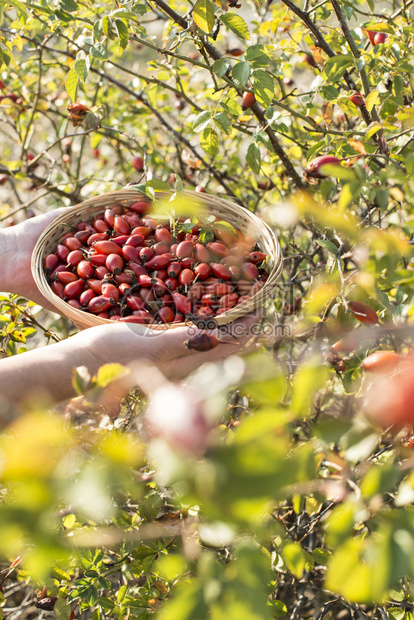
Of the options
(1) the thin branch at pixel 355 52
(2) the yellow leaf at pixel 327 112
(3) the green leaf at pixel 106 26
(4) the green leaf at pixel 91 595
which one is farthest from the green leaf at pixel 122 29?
(4) the green leaf at pixel 91 595

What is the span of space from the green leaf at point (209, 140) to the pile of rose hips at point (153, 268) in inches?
8.9

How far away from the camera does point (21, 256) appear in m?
1.88

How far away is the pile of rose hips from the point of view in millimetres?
1525

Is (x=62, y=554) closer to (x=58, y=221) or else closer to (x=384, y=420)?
(x=384, y=420)

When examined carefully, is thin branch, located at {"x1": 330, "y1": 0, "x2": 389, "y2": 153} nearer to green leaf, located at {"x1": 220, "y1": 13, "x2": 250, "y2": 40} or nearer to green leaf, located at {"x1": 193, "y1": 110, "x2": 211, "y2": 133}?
green leaf, located at {"x1": 220, "y1": 13, "x2": 250, "y2": 40}

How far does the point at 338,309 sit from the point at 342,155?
1.67 feet

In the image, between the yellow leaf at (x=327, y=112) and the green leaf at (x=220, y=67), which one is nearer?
the green leaf at (x=220, y=67)

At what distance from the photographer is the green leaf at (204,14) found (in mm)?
1146

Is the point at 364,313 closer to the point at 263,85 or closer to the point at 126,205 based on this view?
the point at 263,85

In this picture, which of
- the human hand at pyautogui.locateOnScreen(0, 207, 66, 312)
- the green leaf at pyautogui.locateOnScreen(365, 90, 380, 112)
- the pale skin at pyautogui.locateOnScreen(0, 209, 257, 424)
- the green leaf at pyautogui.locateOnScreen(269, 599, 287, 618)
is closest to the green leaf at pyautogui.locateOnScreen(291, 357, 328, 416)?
the pale skin at pyautogui.locateOnScreen(0, 209, 257, 424)

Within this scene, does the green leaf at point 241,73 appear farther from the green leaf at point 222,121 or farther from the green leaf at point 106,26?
the green leaf at point 106,26

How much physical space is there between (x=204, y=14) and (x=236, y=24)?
0.14 metres

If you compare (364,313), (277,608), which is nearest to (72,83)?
(364,313)

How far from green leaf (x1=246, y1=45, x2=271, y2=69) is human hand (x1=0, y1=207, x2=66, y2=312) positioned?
1012 millimetres
